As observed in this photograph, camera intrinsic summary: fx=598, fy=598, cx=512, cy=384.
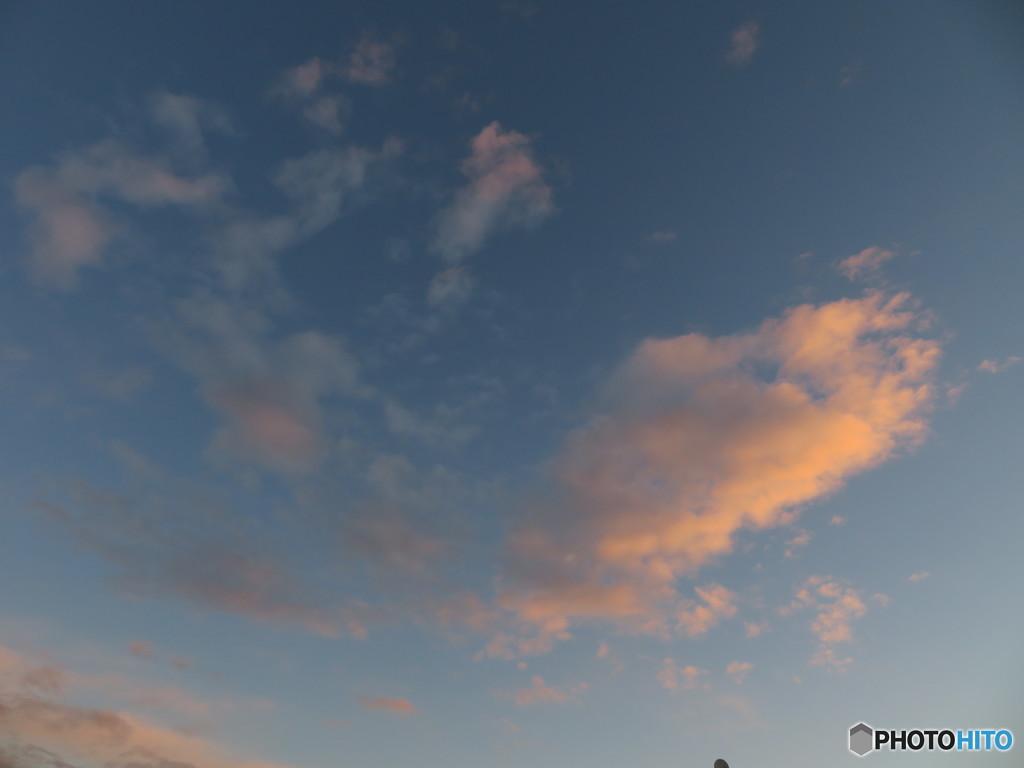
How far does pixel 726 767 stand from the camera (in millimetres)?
51156

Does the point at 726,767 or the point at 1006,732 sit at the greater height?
the point at 1006,732

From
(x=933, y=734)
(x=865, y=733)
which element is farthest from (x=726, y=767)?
(x=933, y=734)

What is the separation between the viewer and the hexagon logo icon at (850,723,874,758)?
68.4m

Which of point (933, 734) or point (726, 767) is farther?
point (933, 734)

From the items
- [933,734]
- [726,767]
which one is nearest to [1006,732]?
[933,734]

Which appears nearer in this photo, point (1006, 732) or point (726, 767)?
point (726, 767)

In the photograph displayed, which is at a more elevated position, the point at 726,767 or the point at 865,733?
the point at 865,733

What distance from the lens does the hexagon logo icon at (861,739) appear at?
225ft

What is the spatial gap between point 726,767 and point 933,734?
36.9 metres

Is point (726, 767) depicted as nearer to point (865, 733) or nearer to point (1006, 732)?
point (865, 733)

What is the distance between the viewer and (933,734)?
2746 inches

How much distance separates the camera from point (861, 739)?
7006cm

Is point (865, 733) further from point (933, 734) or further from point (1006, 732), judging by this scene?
point (1006, 732)

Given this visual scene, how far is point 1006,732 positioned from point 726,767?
40.3 m
